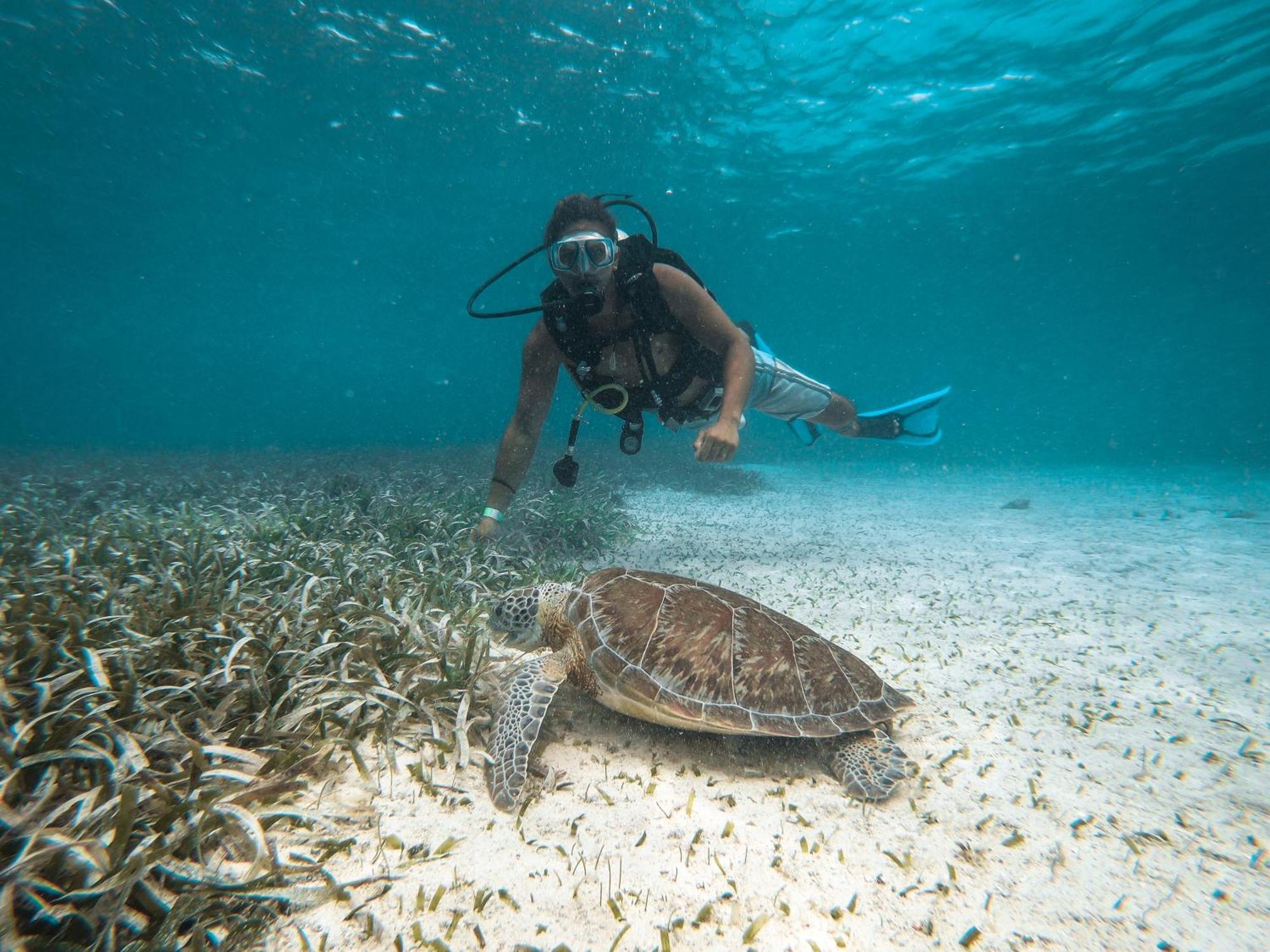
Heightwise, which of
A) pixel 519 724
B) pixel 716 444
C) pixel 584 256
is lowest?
pixel 519 724

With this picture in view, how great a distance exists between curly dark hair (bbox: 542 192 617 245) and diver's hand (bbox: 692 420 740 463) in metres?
2.33

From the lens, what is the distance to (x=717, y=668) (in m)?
2.80

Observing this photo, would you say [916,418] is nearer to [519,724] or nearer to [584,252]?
[584,252]

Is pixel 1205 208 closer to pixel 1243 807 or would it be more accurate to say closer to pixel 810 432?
pixel 810 432

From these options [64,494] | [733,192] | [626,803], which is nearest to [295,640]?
[626,803]

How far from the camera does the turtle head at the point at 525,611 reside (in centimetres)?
345

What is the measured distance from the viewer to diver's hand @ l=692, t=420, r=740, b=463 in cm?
408

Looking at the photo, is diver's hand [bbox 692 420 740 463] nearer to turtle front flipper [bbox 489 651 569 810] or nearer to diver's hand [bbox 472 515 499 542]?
turtle front flipper [bbox 489 651 569 810]

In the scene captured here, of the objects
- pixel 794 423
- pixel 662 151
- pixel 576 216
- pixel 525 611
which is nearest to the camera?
pixel 525 611

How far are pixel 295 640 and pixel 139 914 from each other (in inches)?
53.2

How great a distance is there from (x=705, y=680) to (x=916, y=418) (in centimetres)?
763

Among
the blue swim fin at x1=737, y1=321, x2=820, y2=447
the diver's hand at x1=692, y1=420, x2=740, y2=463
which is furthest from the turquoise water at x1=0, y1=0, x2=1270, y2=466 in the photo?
the diver's hand at x1=692, y1=420, x2=740, y2=463

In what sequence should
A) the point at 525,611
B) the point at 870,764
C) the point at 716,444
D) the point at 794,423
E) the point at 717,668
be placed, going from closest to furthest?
the point at 870,764 < the point at 717,668 < the point at 525,611 < the point at 716,444 < the point at 794,423

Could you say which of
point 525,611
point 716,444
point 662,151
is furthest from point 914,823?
point 662,151
